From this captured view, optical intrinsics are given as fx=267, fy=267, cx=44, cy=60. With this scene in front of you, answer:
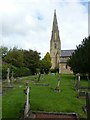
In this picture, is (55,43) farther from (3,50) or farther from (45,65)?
(3,50)

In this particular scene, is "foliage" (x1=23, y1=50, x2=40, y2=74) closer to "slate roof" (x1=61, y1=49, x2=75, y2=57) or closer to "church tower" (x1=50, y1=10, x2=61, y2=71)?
"slate roof" (x1=61, y1=49, x2=75, y2=57)

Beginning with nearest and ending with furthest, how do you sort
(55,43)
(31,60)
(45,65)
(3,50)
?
(31,60) < (3,50) < (45,65) < (55,43)

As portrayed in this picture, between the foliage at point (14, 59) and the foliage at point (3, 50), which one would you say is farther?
the foliage at point (3, 50)

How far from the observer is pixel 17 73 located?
160 feet

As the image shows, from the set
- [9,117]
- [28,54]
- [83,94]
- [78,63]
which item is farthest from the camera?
[28,54]

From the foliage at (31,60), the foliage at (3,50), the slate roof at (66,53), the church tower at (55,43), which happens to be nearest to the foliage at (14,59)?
the foliage at (31,60)

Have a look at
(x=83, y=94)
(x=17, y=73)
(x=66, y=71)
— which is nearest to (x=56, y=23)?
(x=66, y=71)

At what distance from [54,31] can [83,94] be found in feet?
360

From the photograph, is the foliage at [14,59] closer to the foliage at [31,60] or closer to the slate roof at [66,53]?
the foliage at [31,60]

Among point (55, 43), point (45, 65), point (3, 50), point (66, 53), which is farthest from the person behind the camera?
point (55, 43)

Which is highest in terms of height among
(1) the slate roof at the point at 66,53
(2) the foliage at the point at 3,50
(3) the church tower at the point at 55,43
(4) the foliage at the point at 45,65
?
(3) the church tower at the point at 55,43

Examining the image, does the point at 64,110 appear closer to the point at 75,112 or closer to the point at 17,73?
the point at 75,112

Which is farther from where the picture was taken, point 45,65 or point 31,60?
point 45,65

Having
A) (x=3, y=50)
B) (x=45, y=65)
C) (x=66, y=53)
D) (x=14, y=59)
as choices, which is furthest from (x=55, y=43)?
(x=14, y=59)
